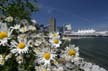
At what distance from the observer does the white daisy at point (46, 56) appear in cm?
358

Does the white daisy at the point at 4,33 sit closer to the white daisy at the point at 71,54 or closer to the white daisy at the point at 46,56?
the white daisy at the point at 46,56

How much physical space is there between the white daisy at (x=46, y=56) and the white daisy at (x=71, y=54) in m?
0.15

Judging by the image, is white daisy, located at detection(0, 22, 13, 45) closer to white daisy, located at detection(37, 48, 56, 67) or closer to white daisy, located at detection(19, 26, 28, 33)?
white daisy, located at detection(19, 26, 28, 33)

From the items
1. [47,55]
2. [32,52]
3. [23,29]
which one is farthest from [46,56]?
[23,29]

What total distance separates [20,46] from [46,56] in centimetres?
29

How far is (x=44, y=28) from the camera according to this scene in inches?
173

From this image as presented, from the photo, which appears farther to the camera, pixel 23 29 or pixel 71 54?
pixel 23 29

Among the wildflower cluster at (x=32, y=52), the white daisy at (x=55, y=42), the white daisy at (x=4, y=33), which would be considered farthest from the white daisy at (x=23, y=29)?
the white daisy at (x=55, y=42)

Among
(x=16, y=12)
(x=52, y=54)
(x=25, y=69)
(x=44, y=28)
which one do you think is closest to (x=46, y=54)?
(x=52, y=54)

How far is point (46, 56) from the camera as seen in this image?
11.8 feet

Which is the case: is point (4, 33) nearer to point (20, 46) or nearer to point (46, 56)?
point (20, 46)

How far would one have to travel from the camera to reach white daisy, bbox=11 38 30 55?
3551mm

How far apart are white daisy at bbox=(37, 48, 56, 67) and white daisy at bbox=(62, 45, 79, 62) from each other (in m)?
0.15

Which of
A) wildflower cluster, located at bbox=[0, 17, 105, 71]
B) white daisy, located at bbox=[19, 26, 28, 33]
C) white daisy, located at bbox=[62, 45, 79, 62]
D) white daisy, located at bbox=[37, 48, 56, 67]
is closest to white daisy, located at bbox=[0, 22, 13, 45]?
wildflower cluster, located at bbox=[0, 17, 105, 71]
